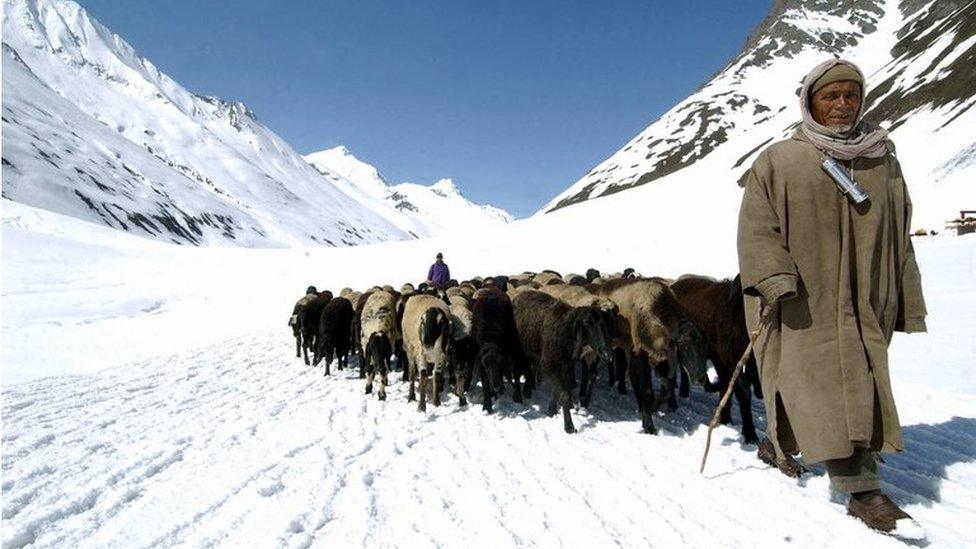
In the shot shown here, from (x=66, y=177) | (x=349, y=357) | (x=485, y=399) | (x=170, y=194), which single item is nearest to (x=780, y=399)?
(x=485, y=399)

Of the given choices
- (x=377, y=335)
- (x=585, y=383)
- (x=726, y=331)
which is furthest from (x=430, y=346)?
(x=726, y=331)

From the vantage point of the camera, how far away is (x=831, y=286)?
378 centimetres

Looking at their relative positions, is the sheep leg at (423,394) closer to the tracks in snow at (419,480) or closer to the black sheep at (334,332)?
the tracks in snow at (419,480)

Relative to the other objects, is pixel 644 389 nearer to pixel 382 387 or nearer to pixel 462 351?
pixel 462 351

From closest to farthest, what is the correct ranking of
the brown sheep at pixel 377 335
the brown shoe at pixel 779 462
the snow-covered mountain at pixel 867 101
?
the brown shoe at pixel 779 462 → the brown sheep at pixel 377 335 → the snow-covered mountain at pixel 867 101

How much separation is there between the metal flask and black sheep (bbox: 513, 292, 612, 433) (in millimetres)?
3242

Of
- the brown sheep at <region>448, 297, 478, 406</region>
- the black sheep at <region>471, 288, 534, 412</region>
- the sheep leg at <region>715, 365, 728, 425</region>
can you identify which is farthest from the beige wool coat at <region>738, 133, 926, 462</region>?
the brown sheep at <region>448, 297, 478, 406</region>

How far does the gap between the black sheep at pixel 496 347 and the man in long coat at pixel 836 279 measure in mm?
4032

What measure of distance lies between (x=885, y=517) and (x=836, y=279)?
63.8 inches

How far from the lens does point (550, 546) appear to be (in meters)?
3.68

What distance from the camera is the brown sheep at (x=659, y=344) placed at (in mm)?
5902

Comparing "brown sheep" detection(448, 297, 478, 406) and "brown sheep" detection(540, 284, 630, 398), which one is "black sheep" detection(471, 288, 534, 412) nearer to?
"brown sheep" detection(448, 297, 478, 406)

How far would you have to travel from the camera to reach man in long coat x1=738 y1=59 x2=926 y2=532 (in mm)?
3639

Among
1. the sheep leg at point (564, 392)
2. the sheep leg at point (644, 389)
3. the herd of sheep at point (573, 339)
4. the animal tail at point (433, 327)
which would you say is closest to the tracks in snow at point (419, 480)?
the sheep leg at point (564, 392)
